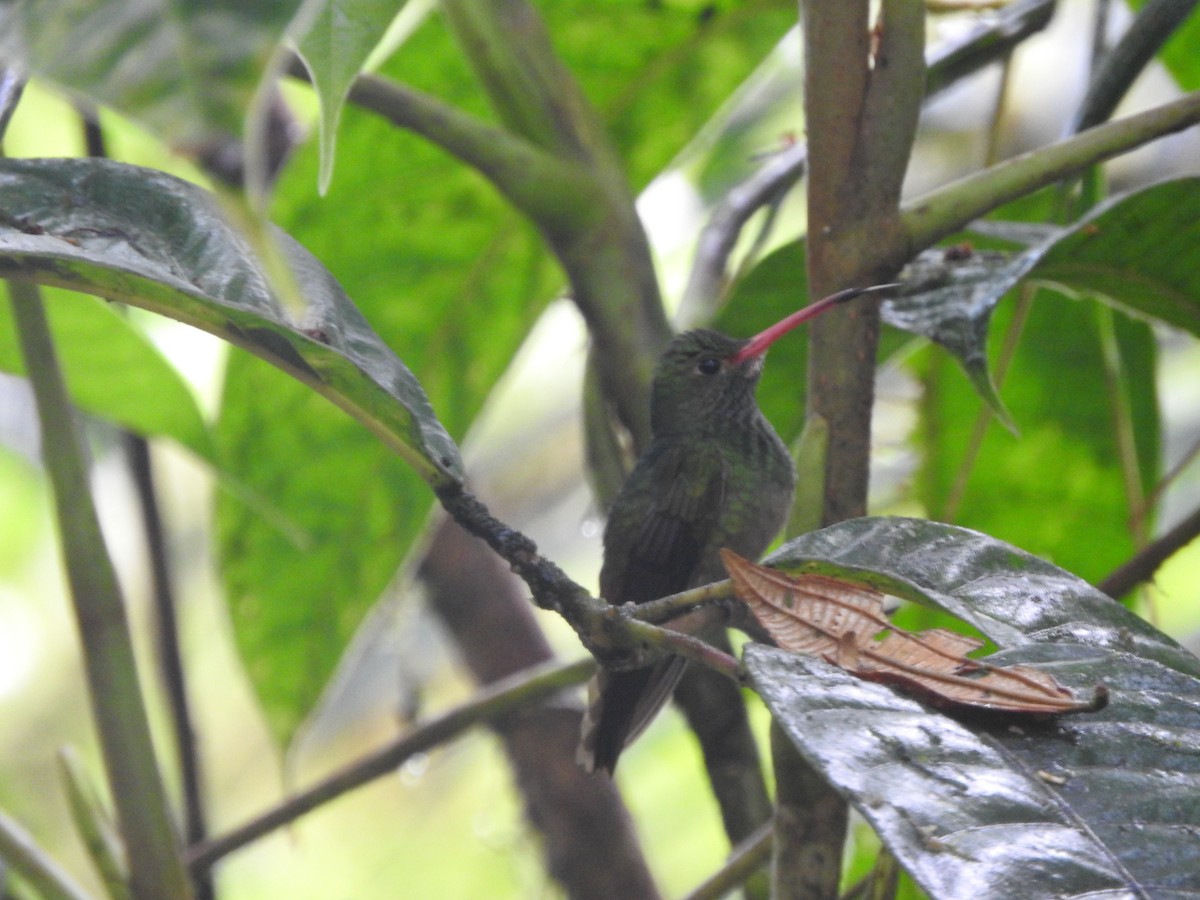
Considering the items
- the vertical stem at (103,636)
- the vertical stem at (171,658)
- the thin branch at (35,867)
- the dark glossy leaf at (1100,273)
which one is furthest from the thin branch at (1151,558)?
the vertical stem at (171,658)

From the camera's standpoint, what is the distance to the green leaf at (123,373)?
1.32 meters

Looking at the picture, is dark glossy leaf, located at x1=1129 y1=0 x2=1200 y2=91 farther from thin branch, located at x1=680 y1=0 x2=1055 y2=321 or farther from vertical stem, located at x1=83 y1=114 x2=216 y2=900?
vertical stem, located at x1=83 y1=114 x2=216 y2=900

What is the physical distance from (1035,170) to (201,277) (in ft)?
1.90

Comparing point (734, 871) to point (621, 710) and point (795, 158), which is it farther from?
point (795, 158)

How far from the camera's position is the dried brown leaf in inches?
25.5

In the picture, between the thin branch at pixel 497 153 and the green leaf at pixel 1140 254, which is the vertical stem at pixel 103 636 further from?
the green leaf at pixel 1140 254

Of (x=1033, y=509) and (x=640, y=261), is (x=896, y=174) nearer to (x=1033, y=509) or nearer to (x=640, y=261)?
(x=640, y=261)

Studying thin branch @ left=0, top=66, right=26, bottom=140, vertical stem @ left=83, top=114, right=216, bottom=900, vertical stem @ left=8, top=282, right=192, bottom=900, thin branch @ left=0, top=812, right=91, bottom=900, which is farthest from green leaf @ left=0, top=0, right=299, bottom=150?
vertical stem @ left=83, top=114, right=216, bottom=900

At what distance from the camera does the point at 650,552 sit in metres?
1.62

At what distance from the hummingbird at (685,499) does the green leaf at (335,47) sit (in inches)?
27.1

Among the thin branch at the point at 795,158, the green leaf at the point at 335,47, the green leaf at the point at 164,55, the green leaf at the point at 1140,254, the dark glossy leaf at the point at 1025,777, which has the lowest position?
the dark glossy leaf at the point at 1025,777

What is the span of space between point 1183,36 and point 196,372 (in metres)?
2.60

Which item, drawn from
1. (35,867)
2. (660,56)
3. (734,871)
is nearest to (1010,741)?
(734,871)

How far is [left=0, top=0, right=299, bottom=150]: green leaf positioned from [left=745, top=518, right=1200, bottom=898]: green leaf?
14.3 inches
